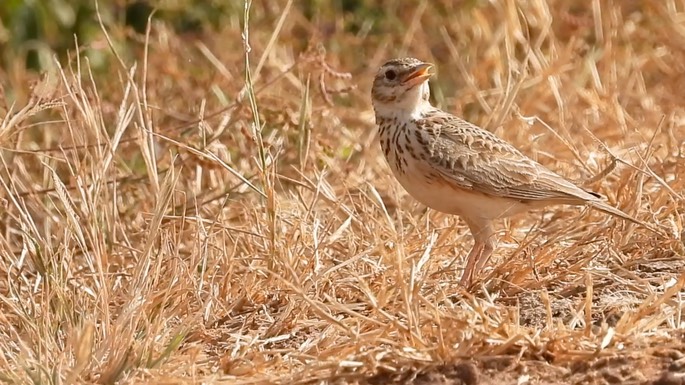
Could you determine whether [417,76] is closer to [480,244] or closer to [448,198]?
[448,198]

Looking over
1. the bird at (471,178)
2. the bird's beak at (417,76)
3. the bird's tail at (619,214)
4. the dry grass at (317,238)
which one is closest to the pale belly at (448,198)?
the bird at (471,178)

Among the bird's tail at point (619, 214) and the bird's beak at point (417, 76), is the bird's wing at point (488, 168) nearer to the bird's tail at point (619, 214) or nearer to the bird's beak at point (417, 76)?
the bird's tail at point (619, 214)

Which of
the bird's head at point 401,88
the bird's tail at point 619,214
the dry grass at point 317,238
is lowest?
the dry grass at point 317,238

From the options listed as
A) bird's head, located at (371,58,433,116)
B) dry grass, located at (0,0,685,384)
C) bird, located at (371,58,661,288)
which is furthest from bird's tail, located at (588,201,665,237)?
bird's head, located at (371,58,433,116)

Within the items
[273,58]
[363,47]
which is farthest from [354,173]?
[363,47]

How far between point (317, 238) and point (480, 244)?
2.12 feet

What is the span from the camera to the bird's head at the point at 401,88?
564cm

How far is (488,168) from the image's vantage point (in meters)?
5.39

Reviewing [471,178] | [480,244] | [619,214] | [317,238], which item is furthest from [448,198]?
[619,214]

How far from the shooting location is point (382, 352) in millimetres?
4301

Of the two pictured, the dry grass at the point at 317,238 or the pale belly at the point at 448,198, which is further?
the pale belly at the point at 448,198

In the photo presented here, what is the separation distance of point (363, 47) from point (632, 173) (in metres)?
3.60

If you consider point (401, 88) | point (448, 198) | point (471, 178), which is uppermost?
point (401, 88)

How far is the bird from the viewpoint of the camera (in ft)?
17.4
